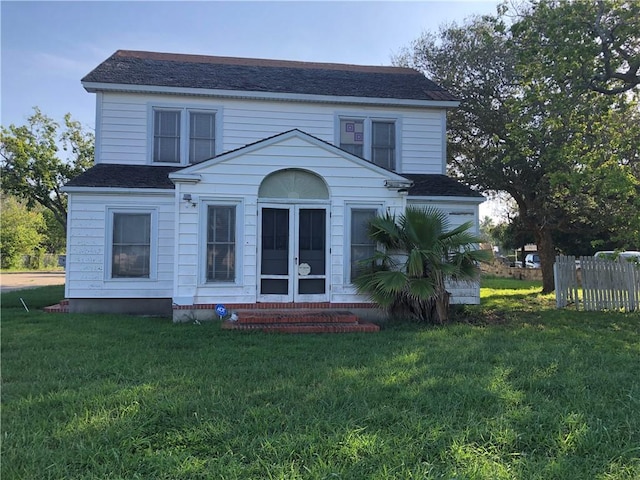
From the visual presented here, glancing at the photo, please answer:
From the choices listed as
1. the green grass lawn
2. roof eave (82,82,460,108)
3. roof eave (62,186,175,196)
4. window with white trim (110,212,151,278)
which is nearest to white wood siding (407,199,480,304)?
roof eave (82,82,460,108)

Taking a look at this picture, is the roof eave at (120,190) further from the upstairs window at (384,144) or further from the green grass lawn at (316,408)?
the upstairs window at (384,144)

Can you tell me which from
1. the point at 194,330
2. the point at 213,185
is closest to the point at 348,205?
the point at 213,185

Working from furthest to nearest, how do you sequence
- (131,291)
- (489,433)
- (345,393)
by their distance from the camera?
(131,291), (345,393), (489,433)

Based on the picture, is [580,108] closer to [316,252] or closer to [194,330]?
→ [316,252]

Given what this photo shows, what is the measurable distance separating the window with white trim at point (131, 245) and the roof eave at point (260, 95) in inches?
128

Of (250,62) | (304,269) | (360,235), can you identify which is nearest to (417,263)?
(360,235)

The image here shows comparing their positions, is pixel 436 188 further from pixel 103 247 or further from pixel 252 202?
pixel 103 247

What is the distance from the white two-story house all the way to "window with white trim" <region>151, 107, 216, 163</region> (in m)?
0.03

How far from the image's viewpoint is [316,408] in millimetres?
4098

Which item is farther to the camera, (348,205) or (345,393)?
(348,205)

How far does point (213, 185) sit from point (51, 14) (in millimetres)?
4152

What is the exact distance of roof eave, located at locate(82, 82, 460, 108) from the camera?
1091cm

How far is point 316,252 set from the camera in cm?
937

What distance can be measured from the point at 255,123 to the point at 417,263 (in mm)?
5923
